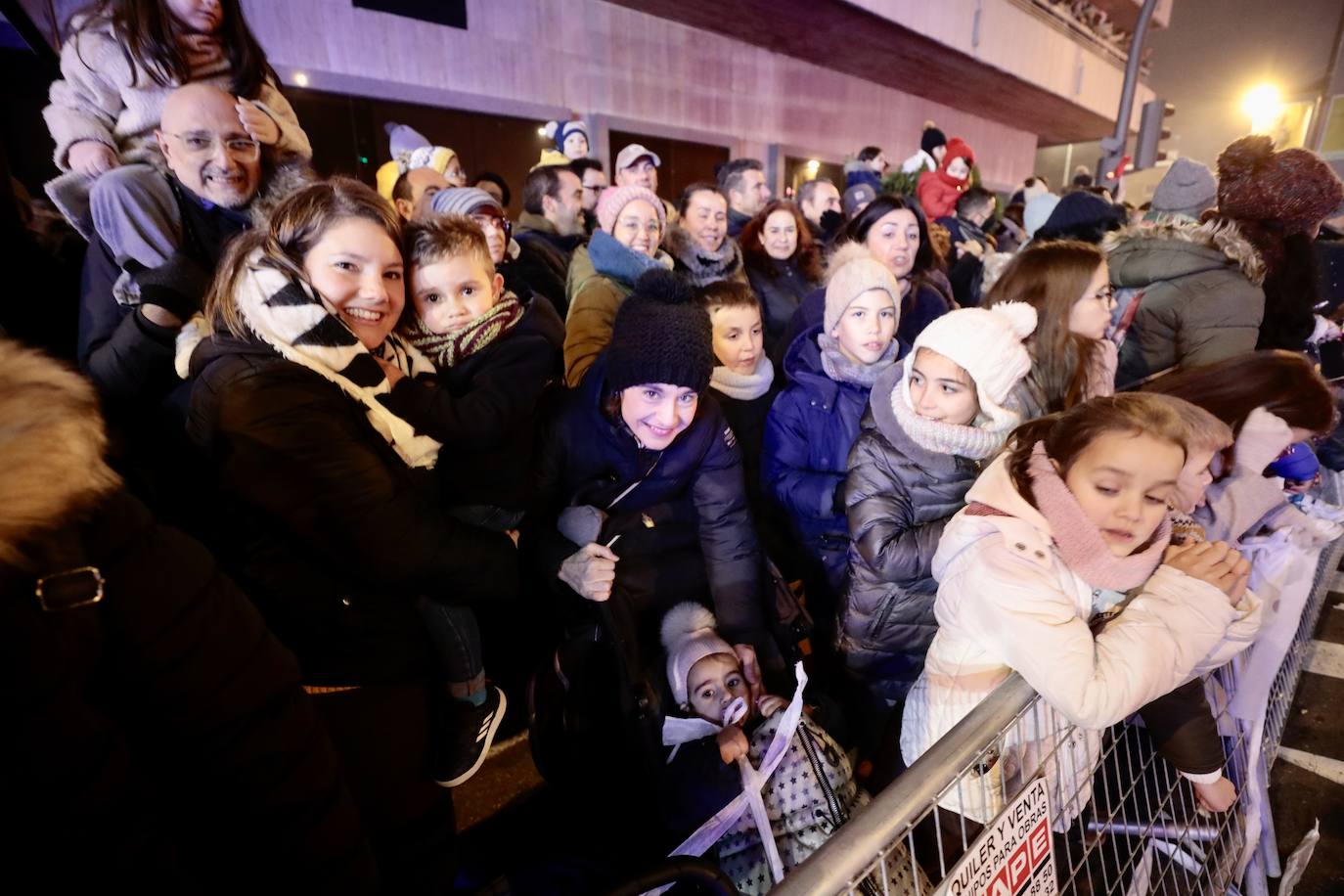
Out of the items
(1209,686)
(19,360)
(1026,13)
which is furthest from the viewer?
(1026,13)

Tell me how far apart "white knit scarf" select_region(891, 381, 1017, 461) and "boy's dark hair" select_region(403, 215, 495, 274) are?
150 centimetres

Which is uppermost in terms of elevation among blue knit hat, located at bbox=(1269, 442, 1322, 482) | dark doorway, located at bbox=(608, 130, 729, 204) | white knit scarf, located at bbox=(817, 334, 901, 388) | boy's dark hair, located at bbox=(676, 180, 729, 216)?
dark doorway, located at bbox=(608, 130, 729, 204)

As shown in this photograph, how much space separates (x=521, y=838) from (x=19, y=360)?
221 cm

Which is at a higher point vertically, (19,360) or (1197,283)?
(1197,283)

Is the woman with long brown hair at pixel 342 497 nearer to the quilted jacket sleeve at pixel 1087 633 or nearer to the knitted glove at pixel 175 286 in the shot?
the knitted glove at pixel 175 286

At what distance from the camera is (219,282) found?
1478 mm

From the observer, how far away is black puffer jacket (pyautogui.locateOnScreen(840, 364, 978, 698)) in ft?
6.63

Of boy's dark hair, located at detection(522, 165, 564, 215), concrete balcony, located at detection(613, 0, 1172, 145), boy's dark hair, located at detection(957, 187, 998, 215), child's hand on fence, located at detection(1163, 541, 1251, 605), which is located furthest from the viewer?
concrete balcony, located at detection(613, 0, 1172, 145)

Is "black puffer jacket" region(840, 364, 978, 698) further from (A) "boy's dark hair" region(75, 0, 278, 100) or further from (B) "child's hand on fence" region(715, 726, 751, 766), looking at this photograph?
(A) "boy's dark hair" region(75, 0, 278, 100)

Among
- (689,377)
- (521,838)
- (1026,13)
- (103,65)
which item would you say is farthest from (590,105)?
(1026,13)

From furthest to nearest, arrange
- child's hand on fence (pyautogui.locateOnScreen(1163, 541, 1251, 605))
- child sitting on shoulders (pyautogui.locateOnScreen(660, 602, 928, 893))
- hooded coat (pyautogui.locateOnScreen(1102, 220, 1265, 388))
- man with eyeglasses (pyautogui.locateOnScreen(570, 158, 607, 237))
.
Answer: man with eyeglasses (pyautogui.locateOnScreen(570, 158, 607, 237))
hooded coat (pyautogui.locateOnScreen(1102, 220, 1265, 388))
child sitting on shoulders (pyautogui.locateOnScreen(660, 602, 928, 893))
child's hand on fence (pyautogui.locateOnScreen(1163, 541, 1251, 605))

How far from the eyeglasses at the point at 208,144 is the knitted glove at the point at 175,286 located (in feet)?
1.29

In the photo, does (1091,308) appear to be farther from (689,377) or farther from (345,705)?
(345,705)

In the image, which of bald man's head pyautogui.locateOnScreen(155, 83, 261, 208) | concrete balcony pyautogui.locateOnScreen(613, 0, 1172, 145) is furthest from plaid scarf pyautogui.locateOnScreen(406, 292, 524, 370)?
concrete balcony pyautogui.locateOnScreen(613, 0, 1172, 145)
